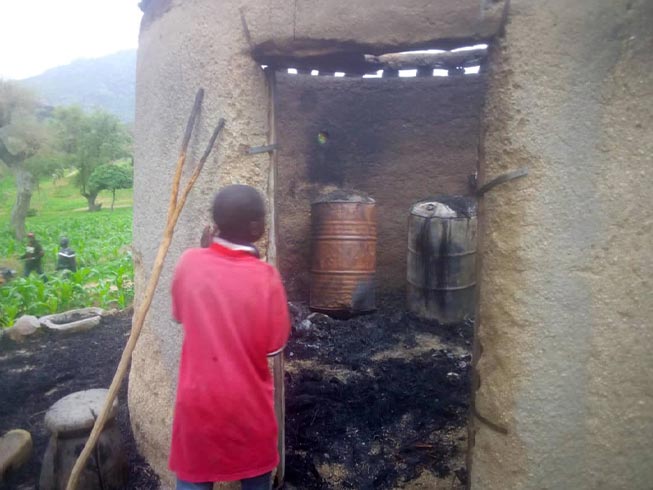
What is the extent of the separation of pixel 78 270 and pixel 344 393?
539 centimetres

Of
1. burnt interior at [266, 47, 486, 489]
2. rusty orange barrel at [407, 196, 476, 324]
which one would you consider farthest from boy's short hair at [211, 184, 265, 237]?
rusty orange barrel at [407, 196, 476, 324]

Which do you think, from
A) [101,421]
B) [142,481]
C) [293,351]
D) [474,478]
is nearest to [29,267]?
[293,351]

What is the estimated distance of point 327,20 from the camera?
7.34ft

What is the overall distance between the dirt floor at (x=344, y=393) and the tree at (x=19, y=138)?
14.1m

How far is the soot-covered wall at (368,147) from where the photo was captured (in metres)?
6.43

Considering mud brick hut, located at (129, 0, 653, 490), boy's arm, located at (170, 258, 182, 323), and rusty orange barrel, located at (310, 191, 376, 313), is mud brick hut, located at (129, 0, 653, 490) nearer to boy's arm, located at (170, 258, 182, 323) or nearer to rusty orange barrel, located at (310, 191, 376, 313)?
boy's arm, located at (170, 258, 182, 323)

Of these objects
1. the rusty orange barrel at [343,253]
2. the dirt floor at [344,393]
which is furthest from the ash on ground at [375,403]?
the rusty orange barrel at [343,253]

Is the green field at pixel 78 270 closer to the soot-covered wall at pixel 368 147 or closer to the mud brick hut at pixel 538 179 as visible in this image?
the soot-covered wall at pixel 368 147

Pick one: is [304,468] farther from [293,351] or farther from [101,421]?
[293,351]

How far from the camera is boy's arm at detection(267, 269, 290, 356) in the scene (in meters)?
1.82

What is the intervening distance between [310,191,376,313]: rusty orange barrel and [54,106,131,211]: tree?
24.0 metres

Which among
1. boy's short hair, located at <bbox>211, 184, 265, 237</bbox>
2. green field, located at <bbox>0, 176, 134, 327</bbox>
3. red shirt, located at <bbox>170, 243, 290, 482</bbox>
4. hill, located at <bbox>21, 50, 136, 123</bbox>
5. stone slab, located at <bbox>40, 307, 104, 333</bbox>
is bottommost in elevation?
stone slab, located at <bbox>40, 307, 104, 333</bbox>

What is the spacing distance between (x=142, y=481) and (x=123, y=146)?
1248 inches

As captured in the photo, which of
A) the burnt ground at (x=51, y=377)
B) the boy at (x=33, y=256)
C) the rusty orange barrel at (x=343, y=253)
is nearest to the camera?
the burnt ground at (x=51, y=377)
